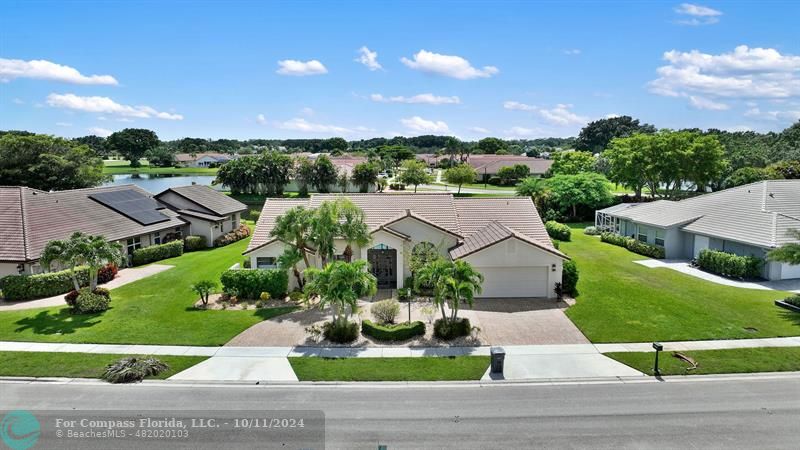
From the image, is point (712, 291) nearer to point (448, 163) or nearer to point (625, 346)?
point (625, 346)

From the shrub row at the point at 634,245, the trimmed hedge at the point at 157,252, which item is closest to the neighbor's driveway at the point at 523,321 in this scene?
A: the shrub row at the point at 634,245

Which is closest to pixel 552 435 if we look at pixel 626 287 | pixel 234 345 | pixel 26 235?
pixel 234 345

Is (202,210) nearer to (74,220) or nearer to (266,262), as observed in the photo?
(74,220)

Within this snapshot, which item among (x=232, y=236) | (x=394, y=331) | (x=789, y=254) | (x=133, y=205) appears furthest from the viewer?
(x=232, y=236)

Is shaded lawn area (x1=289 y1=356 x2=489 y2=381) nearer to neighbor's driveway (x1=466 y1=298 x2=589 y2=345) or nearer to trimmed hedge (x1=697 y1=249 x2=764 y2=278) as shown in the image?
neighbor's driveway (x1=466 y1=298 x2=589 y2=345)

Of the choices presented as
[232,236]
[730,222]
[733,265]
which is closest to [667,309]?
[733,265]

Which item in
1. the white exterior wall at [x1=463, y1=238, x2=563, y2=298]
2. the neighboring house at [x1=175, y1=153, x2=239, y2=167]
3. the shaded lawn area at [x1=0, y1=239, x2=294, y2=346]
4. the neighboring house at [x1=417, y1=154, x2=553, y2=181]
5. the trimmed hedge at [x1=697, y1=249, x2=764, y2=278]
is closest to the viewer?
the shaded lawn area at [x1=0, y1=239, x2=294, y2=346]

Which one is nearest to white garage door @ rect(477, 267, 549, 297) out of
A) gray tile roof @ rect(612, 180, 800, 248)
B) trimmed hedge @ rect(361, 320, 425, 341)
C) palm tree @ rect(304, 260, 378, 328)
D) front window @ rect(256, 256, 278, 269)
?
trimmed hedge @ rect(361, 320, 425, 341)

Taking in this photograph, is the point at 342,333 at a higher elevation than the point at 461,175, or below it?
below
